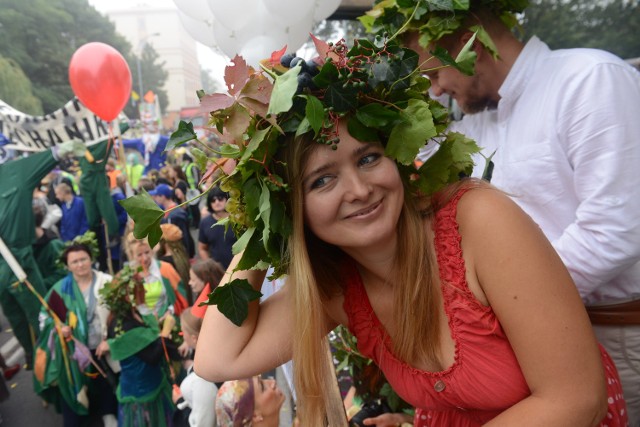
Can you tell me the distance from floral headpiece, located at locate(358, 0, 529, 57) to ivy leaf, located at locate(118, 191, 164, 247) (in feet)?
3.76

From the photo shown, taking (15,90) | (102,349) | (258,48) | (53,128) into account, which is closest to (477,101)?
(258,48)

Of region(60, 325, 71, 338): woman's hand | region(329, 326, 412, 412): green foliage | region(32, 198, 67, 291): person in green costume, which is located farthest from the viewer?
region(32, 198, 67, 291): person in green costume

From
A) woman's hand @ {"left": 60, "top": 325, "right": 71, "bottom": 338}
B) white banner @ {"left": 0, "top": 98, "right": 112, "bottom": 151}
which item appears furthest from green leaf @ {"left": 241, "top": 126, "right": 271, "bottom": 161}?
white banner @ {"left": 0, "top": 98, "right": 112, "bottom": 151}

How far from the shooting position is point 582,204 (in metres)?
1.64

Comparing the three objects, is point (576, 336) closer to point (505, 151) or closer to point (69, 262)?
point (505, 151)

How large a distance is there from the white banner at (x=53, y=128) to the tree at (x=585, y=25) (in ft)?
17.2

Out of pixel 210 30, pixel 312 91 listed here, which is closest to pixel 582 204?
pixel 312 91

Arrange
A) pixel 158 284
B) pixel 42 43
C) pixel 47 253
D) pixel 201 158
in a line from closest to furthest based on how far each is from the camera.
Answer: pixel 201 158 → pixel 158 284 → pixel 47 253 → pixel 42 43

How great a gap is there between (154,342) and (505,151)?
2.88 meters

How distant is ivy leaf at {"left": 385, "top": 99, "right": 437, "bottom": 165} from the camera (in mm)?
1234

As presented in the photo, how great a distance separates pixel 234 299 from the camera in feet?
4.91

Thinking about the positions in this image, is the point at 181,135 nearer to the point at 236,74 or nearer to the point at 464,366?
the point at 236,74

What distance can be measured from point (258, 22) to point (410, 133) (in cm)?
126

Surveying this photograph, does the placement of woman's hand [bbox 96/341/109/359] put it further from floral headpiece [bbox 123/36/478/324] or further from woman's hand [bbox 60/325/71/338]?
floral headpiece [bbox 123/36/478/324]
